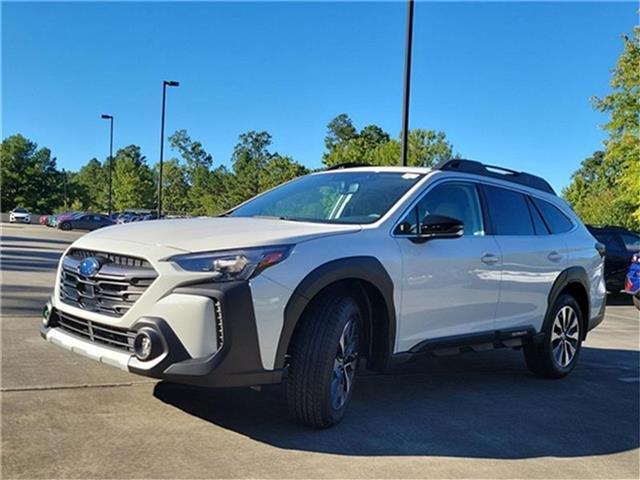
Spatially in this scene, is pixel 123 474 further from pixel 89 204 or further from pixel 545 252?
pixel 89 204

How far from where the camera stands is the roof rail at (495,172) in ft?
17.2

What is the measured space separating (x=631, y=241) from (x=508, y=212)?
1112 cm

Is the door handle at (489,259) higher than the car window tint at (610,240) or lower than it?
lower

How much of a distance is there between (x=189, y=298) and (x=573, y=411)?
10.8 feet

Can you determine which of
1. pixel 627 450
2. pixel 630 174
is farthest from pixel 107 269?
pixel 630 174

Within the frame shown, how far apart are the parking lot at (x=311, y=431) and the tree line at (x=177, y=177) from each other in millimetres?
46776

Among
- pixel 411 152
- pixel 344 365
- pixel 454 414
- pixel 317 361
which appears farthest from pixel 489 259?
pixel 411 152

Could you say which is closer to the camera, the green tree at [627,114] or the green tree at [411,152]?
the green tree at [627,114]

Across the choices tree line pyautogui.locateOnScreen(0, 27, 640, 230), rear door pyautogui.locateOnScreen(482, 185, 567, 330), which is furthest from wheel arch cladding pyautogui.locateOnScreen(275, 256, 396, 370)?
tree line pyautogui.locateOnScreen(0, 27, 640, 230)

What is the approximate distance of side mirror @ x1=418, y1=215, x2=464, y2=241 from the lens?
4.52m

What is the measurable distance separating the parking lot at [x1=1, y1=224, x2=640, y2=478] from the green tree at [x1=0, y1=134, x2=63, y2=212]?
75.7m

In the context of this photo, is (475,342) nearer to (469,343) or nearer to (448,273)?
(469,343)

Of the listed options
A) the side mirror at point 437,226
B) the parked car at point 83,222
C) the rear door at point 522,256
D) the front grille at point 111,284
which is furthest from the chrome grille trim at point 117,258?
the parked car at point 83,222

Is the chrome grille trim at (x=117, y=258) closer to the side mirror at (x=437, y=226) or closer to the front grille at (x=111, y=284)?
the front grille at (x=111, y=284)
